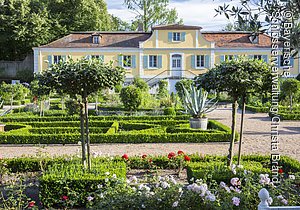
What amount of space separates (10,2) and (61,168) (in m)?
34.1

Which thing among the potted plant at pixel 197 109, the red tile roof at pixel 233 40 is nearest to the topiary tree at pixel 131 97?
the potted plant at pixel 197 109

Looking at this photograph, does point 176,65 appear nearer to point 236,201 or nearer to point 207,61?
point 207,61

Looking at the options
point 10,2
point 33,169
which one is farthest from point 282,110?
point 10,2

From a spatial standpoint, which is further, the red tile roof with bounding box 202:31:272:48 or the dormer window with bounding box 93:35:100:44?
the dormer window with bounding box 93:35:100:44

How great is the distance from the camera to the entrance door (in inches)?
1345

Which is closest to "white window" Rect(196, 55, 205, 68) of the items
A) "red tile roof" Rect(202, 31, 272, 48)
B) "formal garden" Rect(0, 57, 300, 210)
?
"red tile roof" Rect(202, 31, 272, 48)

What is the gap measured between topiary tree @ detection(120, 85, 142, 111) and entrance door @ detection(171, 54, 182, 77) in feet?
50.5

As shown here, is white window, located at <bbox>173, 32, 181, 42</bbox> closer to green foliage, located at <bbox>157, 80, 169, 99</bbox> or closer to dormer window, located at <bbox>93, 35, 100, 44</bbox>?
green foliage, located at <bbox>157, 80, 169, 99</bbox>

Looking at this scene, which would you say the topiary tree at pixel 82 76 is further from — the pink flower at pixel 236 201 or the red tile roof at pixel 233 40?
the red tile roof at pixel 233 40

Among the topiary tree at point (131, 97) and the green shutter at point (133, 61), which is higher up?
the green shutter at point (133, 61)

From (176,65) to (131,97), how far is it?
1589cm

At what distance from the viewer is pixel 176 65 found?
34.2m

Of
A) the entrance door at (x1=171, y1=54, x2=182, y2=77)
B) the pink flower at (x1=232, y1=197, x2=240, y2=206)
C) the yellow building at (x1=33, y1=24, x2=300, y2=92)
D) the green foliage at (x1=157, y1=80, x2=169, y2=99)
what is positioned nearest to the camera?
the pink flower at (x1=232, y1=197, x2=240, y2=206)

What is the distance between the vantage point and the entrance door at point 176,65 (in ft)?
112
